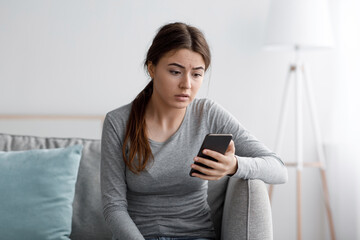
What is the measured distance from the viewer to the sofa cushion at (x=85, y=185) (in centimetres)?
192

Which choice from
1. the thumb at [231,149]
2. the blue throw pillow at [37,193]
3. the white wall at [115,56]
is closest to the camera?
the thumb at [231,149]

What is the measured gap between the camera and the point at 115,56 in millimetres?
2721

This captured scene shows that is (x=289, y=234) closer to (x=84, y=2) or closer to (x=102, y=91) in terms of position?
(x=102, y=91)

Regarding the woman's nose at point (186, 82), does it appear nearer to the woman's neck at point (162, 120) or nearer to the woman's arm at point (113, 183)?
the woman's neck at point (162, 120)

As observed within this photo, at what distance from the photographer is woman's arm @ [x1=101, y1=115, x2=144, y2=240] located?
1.49 metres

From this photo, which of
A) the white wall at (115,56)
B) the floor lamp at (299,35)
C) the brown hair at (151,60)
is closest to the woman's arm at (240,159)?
the brown hair at (151,60)

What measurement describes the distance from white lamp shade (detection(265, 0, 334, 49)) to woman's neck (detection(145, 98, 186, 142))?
39.8 inches

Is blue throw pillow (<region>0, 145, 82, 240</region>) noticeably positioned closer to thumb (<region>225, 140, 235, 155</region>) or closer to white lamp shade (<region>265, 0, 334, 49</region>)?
thumb (<region>225, 140, 235, 155</region>)

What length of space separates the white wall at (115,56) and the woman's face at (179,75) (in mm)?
1207

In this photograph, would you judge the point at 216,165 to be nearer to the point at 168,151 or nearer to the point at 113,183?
the point at 168,151

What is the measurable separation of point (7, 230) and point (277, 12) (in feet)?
5.33

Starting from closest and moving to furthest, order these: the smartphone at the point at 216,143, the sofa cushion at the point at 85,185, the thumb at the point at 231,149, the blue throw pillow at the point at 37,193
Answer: the smartphone at the point at 216,143 < the thumb at the point at 231,149 < the blue throw pillow at the point at 37,193 < the sofa cushion at the point at 85,185

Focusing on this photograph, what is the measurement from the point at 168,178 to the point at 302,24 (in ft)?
4.10

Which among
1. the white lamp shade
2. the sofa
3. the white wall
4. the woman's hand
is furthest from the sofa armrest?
the white wall
